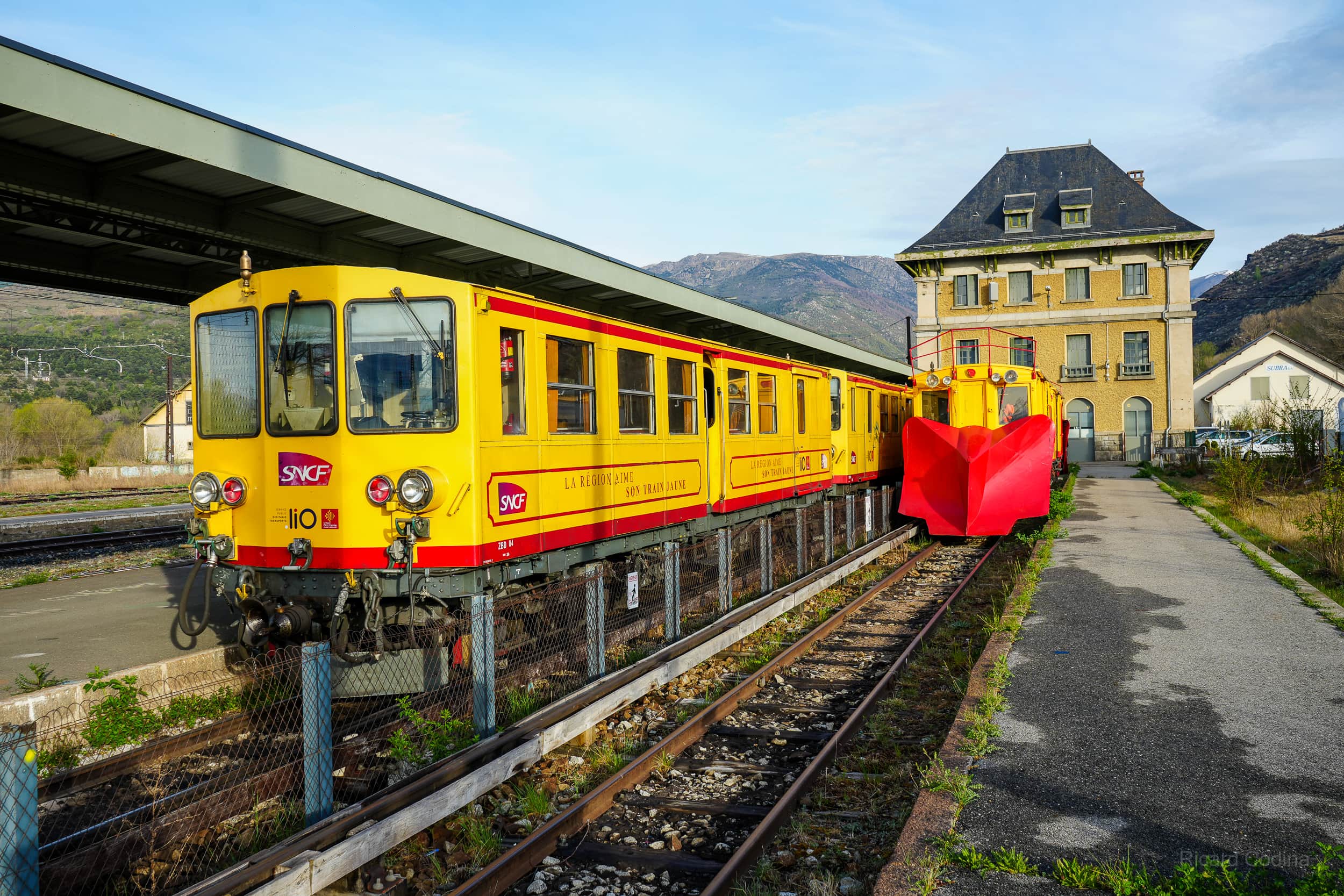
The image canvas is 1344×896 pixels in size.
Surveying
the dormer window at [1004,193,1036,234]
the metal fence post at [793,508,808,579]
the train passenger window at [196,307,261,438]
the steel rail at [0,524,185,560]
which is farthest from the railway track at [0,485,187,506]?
the dormer window at [1004,193,1036,234]

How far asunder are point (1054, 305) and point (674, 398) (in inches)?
1493

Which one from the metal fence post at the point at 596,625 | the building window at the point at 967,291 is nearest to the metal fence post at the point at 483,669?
the metal fence post at the point at 596,625

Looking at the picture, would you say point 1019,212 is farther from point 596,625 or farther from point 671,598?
point 596,625

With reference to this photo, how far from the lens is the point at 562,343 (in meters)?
7.80

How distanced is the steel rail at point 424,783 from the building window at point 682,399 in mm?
2642

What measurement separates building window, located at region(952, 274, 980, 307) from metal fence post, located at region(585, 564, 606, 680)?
132ft

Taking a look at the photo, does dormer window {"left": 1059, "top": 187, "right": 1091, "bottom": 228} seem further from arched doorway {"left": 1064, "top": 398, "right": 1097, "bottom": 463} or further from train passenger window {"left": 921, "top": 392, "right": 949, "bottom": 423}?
train passenger window {"left": 921, "top": 392, "right": 949, "bottom": 423}

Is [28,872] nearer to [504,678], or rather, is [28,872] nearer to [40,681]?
[504,678]

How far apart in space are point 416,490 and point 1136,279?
43.1 metres

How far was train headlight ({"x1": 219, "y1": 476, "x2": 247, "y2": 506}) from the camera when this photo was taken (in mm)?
7023

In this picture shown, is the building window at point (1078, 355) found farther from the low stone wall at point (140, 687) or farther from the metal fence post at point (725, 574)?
the low stone wall at point (140, 687)

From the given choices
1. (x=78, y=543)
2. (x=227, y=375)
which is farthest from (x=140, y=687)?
(x=78, y=543)

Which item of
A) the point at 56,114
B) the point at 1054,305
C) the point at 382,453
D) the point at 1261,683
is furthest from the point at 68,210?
the point at 1054,305

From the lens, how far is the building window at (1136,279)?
137 ft
